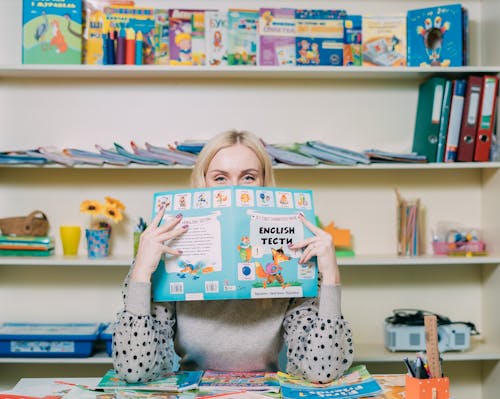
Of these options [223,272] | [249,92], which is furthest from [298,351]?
[249,92]

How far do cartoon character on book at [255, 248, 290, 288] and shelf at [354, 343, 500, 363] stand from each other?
1.42 meters

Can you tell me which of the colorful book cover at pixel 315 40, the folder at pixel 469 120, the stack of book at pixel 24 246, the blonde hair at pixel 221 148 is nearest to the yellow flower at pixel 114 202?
the stack of book at pixel 24 246

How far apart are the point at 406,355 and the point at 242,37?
1557 mm

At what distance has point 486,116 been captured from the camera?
290 centimetres

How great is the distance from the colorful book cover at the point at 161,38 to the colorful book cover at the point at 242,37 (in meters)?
0.28

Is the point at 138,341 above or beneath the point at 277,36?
beneath

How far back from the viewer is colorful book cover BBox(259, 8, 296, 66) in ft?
9.66

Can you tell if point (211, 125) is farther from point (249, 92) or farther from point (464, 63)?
point (464, 63)

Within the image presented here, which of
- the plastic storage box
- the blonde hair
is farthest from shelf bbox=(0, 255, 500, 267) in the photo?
the blonde hair

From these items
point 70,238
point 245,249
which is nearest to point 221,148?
point 245,249

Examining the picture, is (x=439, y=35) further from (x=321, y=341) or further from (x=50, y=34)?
(x=321, y=341)

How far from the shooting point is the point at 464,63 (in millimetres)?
2975

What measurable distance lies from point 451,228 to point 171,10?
1.61 m

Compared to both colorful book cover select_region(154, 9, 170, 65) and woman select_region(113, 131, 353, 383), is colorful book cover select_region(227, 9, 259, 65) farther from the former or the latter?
woman select_region(113, 131, 353, 383)
